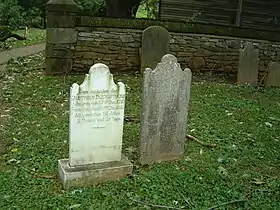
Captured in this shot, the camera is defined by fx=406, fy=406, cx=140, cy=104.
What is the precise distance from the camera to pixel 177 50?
9.34 metres

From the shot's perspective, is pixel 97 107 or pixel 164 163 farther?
pixel 164 163

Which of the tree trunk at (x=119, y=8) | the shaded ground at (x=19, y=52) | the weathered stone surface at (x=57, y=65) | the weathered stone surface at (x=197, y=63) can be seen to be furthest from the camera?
the tree trunk at (x=119, y=8)

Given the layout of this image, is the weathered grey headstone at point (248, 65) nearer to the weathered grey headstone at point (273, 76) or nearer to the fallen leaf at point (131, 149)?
the weathered grey headstone at point (273, 76)

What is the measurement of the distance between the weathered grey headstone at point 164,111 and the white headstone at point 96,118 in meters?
0.31

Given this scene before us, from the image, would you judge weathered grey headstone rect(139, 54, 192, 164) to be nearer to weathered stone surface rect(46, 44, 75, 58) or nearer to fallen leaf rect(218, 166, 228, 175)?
fallen leaf rect(218, 166, 228, 175)

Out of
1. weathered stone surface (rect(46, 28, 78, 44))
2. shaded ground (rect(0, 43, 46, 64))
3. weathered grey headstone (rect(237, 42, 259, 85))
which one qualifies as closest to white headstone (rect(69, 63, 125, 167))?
weathered stone surface (rect(46, 28, 78, 44))

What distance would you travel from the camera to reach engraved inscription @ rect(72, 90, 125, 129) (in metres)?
3.93

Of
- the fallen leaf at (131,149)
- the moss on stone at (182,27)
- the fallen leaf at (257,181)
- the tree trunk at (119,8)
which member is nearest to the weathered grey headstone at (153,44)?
the moss on stone at (182,27)

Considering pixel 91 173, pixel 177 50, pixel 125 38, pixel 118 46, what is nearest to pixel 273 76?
pixel 177 50

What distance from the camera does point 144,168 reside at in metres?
4.43

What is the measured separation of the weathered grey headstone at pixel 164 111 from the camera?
4285 mm

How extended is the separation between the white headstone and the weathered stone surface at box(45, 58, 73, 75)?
481cm

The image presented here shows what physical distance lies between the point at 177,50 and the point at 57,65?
2741 millimetres

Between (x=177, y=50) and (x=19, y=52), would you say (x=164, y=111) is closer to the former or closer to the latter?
(x=177, y=50)
